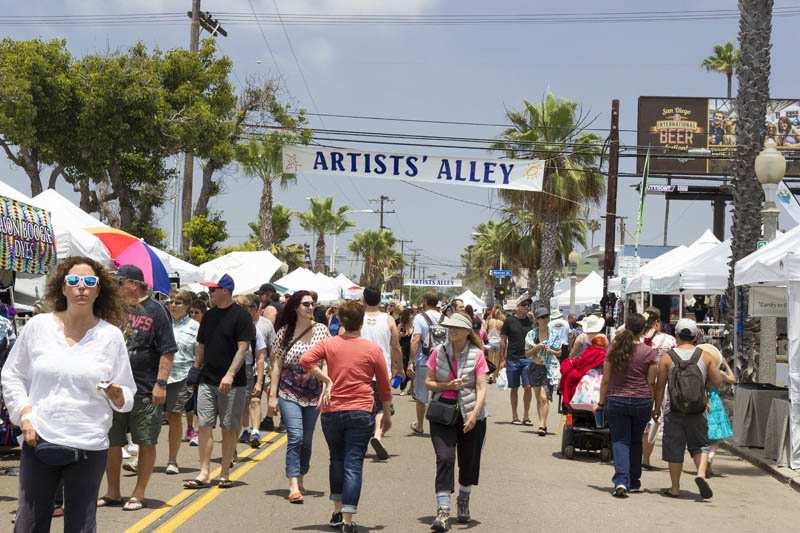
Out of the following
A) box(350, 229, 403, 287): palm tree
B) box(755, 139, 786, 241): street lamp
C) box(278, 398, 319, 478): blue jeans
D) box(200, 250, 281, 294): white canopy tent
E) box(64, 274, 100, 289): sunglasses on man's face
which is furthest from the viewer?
box(350, 229, 403, 287): palm tree

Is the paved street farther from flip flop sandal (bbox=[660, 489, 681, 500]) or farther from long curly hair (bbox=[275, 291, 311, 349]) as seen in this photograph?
long curly hair (bbox=[275, 291, 311, 349])

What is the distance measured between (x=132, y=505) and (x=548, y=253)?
3459 centimetres

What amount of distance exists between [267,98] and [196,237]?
16.9 ft

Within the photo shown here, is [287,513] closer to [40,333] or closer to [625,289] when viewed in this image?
[40,333]

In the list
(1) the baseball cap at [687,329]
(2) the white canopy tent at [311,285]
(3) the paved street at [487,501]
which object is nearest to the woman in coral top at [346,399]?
(3) the paved street at [487,501]

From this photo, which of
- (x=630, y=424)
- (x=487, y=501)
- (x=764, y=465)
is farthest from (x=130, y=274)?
(x=764, y=465)

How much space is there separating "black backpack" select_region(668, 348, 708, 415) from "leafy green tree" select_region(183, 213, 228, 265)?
21149 millimetres

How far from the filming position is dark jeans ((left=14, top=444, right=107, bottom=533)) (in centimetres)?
525

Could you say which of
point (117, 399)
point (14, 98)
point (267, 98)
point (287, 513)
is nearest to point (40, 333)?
point (117, 399)

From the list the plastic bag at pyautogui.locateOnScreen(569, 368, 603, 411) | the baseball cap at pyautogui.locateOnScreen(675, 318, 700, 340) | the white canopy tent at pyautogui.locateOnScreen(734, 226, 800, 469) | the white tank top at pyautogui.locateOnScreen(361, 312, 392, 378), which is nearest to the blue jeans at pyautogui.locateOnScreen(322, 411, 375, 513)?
the baseball cap at pyautogui.locateOnScreen(675, 318, 700, 340)

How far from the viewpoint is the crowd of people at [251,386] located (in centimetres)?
532

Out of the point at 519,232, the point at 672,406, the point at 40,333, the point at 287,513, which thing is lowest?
the point at 287,513

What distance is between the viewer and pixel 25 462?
530 cm

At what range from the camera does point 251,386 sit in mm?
13797
